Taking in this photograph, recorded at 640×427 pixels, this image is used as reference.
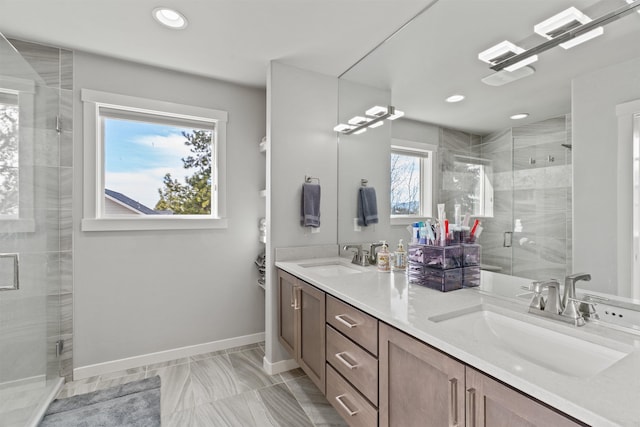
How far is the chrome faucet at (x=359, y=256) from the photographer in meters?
2.22

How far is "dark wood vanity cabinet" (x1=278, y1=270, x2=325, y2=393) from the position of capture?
5.54ft

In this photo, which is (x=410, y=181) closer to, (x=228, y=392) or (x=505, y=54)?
(x=505, y=54)

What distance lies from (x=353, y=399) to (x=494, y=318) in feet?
2.38

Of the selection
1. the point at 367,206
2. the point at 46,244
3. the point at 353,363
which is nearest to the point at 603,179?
the point at 353,363

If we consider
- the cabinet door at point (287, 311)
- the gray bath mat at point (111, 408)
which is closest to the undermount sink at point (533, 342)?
the cabinet door at point (287, 311)

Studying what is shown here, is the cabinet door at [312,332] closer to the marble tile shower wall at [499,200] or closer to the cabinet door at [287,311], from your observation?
the cabinet door at [287,311]

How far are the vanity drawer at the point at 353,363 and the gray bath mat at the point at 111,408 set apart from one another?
3.78 feet

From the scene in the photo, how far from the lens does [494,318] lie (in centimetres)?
117

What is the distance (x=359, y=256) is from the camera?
2.32 metres

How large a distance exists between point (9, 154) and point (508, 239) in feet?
8.28

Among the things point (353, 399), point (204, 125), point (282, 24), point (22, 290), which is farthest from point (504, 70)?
point (22, 290)

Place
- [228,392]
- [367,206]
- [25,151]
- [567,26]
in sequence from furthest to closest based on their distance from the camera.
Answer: [367,206] < [228,392] < [25,151] < [567,26]

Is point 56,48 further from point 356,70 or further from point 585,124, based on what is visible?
point 585,124

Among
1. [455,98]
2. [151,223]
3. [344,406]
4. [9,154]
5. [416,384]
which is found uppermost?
[455,98]
